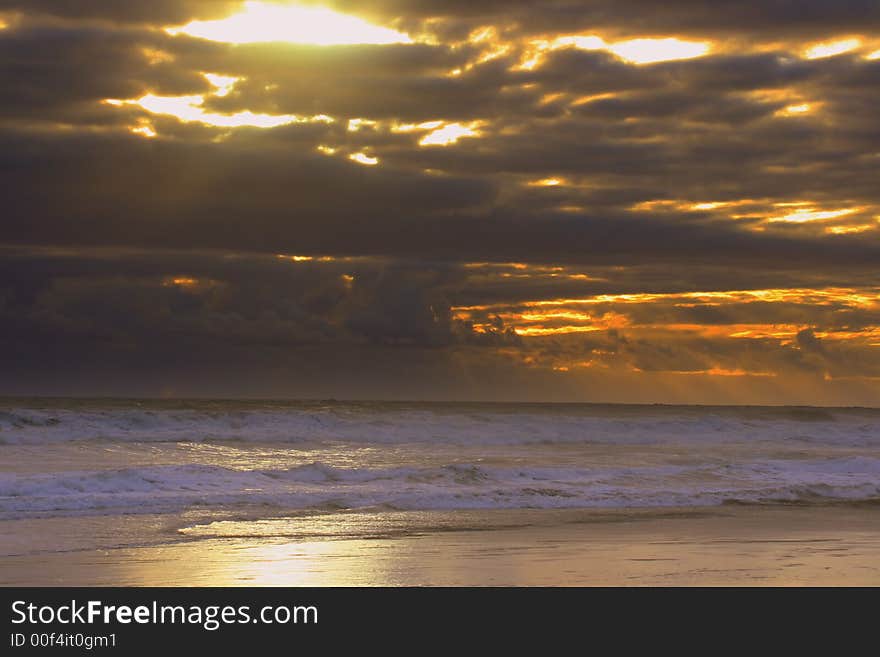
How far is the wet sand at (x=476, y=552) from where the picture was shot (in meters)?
12.1

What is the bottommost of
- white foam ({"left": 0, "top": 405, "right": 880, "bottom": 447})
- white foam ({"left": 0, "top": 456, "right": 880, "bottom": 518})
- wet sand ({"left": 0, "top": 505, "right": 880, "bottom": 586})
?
wet sand ({"left": 0, "top": 505, "right": 880, "bottom": 586})

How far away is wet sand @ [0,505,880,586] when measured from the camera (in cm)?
1211

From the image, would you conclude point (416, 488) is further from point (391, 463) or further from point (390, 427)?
point (390, 427)

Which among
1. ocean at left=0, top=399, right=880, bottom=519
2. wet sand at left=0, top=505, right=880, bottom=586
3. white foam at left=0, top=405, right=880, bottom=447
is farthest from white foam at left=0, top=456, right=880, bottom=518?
white foam at left=0, top=405, right=880, bottom=447

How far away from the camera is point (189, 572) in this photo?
40.5ft

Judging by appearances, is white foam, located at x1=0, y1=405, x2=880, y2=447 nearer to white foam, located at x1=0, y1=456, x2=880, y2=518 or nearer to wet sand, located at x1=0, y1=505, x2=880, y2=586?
white foam, located at x1=0, y1=456, x2=880, y2=518

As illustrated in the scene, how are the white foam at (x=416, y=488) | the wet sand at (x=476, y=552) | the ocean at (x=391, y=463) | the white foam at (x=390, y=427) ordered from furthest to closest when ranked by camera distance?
the white foam at (x=390, y=427) → the ocean at (x=391, y=463) → the white foam at (x=416, y=488) → the wet sand at (x=476, y=552)

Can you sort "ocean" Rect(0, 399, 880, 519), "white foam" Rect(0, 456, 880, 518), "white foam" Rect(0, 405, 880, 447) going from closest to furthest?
1. "white foam" Rect(0, 456, 880, 518)
2. "ocean" Rect(0, 399, 880, 519)
3. "white foam" Rect(0, 405, 880, 447)
